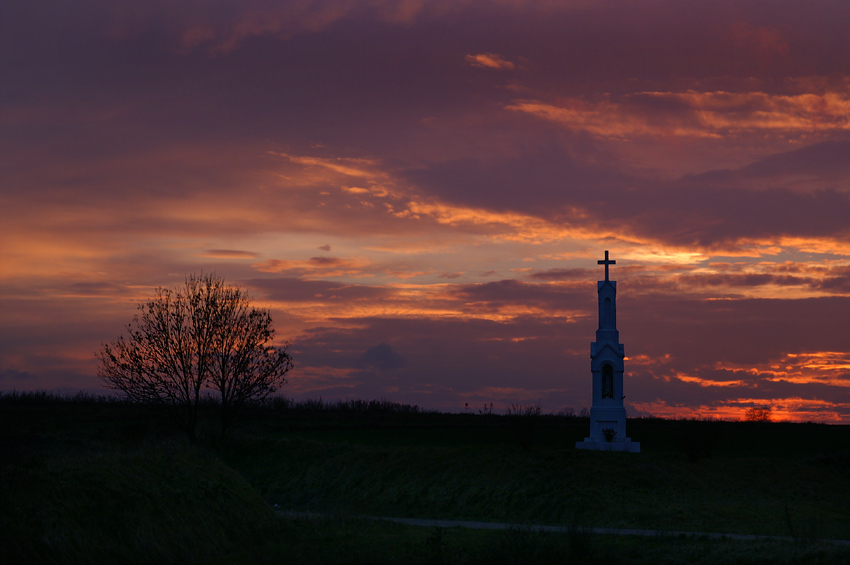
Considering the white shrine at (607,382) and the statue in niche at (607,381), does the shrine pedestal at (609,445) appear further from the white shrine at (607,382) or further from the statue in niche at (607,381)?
the statue in niche at (607,381)

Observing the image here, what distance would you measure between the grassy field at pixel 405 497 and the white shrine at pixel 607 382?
6.58ft

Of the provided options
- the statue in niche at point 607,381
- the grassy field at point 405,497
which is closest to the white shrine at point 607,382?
the statue in niche at point 607,381

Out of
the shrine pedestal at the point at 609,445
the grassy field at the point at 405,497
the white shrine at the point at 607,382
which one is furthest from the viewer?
the white shrine at the point at 607,382

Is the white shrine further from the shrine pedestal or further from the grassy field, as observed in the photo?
the grassy field

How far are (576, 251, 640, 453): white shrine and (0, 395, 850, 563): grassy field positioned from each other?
2006 mm

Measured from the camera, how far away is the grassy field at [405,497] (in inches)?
707

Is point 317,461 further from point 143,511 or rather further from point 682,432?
point 143,511

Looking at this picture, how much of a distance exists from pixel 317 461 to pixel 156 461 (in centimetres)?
1993

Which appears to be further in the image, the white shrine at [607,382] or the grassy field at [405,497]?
the white shrine at [607,382]

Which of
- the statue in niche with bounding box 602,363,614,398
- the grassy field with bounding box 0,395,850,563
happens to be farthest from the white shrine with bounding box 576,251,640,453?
the grassy field with bounding box 0,395,850,563

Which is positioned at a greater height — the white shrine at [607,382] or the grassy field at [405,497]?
the white shrine at [607,382]

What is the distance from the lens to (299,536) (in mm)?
22109

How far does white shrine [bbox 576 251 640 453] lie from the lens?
3616 cm

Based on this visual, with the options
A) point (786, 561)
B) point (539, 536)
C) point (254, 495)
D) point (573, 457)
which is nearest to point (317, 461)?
point (573, 457)
